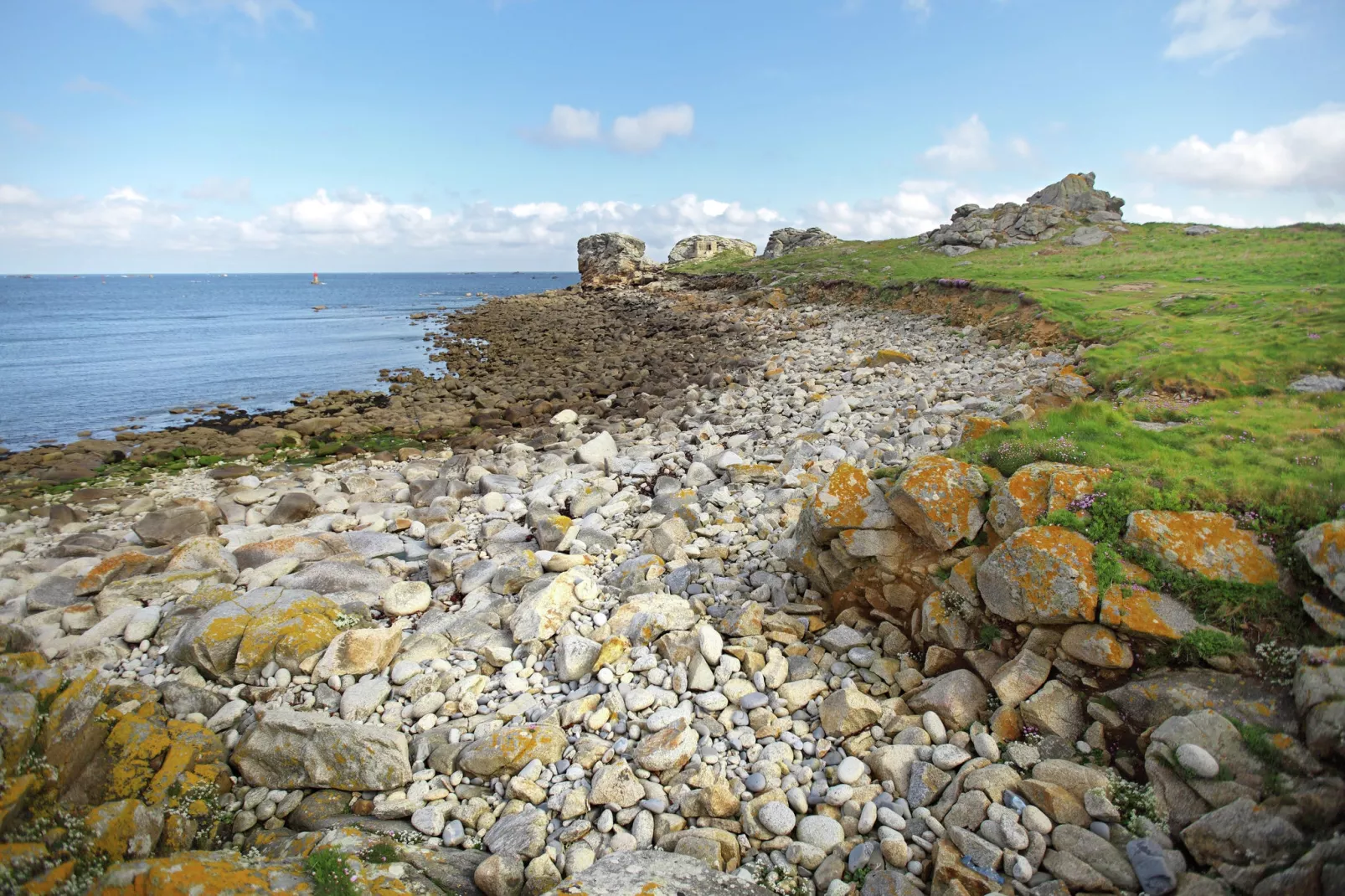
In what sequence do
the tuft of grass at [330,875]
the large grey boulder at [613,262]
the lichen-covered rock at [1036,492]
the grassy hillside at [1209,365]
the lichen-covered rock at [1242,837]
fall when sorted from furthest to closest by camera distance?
the large grey boulder at [613,262] < the lichen-covered rock at [1036,492] < the grassy hillside at [1209,365] < the tuft of grass at [330,875] < the lichen-covered rock at [1242,837]

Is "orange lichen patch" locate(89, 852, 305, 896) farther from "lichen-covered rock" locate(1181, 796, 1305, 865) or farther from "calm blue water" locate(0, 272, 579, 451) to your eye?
"calm blue water" locate(0, 272, 579, 451)

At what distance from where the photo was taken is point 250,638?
8.69 m

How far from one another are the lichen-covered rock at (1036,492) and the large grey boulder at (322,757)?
25.4 ft

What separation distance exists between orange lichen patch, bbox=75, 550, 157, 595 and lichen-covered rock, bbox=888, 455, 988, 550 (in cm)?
1412

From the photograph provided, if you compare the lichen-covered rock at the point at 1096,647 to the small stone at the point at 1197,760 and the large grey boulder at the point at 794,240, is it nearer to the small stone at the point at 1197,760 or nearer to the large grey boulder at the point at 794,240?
the small stone at the point at 1197,760

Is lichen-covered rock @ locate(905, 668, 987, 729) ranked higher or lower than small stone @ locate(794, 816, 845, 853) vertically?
higher

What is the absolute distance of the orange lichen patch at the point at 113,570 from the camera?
11.4m

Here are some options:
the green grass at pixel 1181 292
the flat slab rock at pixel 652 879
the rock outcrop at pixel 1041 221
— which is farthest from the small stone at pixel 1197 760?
the rock outcrop at pixel 1041 221

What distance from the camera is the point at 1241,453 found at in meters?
7.59

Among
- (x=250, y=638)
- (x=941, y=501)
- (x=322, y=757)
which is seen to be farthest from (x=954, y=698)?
(x=250, y=638)

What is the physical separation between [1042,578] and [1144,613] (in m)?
0.91

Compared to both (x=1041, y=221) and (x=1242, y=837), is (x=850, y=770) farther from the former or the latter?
(x=1041, y=221)

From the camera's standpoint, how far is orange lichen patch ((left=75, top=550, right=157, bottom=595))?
11445 millimetres

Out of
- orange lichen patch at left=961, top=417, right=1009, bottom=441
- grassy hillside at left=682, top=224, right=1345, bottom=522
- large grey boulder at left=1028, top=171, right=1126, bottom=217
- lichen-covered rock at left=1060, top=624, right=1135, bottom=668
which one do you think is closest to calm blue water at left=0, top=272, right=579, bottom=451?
orange lichen patch at left=961, top=417, right=1009, bottom=441
